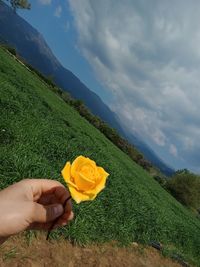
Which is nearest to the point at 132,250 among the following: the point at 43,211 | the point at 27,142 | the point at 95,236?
the point at 95,236

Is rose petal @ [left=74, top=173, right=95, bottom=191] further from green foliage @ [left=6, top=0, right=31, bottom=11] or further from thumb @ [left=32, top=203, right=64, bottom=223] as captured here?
green foliage @ [left=6, top=0, right=31, bottom=11]

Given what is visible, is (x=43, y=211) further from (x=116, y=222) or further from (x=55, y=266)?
(x=116, y=222)

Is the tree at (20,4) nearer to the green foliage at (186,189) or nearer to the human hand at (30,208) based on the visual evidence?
the green foliage at (186,189)

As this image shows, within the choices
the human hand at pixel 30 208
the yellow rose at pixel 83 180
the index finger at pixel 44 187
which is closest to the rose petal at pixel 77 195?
the yellow rose at pixel 83 180

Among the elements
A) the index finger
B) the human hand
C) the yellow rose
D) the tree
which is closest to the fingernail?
→ the human hand

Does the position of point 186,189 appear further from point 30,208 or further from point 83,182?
point 83,182
